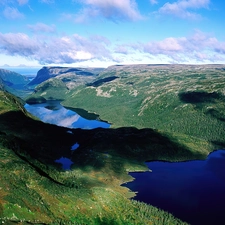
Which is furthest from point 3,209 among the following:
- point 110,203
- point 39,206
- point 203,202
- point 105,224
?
point 203,202

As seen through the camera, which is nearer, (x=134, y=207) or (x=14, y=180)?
(x=14, y=180)

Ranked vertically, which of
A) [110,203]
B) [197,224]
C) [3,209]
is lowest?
[197,224]

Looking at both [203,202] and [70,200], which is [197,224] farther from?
[70,200]

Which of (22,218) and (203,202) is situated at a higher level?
(22,218)

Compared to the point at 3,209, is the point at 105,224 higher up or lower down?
lower down

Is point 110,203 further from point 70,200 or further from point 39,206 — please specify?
point 39,206

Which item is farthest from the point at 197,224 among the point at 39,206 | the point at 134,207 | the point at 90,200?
the point at 39,206

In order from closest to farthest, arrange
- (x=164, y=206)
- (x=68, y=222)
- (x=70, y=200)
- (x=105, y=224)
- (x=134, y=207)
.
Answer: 1. (x=68, y=222)
2. (x=105, y=224)
3. (x=70, y=200)
4. (x=134, y=207)
5. (x=164, y=206)

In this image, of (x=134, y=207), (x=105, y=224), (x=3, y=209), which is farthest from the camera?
(x=134, y=207)

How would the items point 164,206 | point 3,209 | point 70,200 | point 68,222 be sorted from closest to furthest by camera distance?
point 3,209 < point 68,222 < point 70,200 < point 164,206
